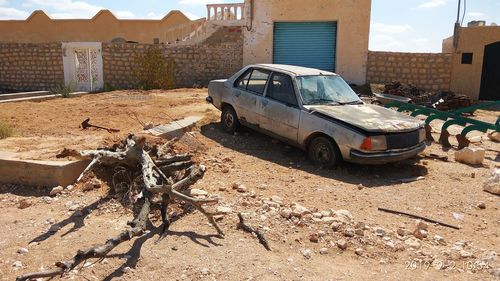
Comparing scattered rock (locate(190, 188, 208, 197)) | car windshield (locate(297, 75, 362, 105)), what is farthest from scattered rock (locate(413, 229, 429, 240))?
car windshield (locate(297, 75, 362, 105))

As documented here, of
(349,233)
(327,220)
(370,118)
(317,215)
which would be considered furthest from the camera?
(370,118)

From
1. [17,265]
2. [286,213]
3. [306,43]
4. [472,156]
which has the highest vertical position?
[306,43]

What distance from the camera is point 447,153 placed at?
24.3 feet

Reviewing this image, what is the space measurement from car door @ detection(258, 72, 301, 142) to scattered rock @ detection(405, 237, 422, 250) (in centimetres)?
279

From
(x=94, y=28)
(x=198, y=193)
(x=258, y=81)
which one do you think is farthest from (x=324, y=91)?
(x=94, y=28)

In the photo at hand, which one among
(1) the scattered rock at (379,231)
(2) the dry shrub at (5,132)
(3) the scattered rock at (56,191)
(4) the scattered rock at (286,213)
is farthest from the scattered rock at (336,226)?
(2) the dry shrub at (5,132)

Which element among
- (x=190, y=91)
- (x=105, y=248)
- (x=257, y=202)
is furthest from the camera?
(x=190, y=91)

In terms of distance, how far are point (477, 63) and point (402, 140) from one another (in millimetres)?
11303

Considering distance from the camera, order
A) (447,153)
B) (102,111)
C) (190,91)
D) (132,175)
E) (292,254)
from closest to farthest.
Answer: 1. (292,254)
2. (132,175)
3. (447,153)
4. (102,111)
5. (190,91)

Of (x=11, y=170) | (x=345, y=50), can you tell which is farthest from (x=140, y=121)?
(x=345, y=50)

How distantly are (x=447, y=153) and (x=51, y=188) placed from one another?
6.31 metres

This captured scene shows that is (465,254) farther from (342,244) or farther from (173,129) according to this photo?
(173,129)

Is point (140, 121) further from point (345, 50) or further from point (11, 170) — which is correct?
point (345, 50)

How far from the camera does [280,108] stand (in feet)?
21.9
